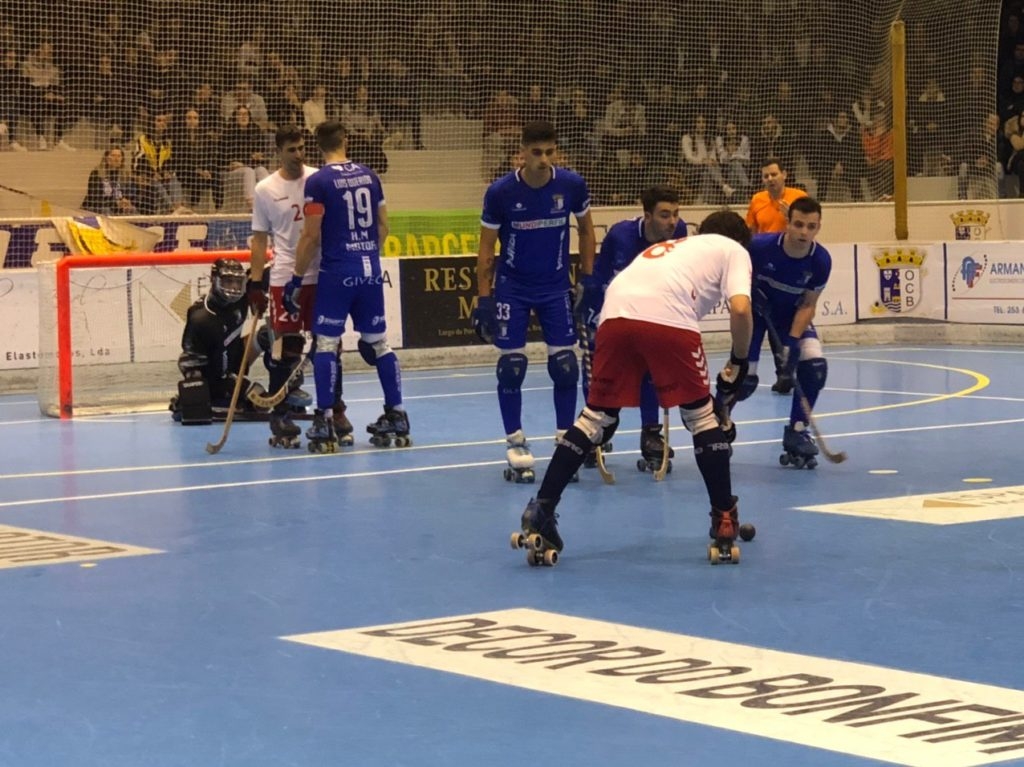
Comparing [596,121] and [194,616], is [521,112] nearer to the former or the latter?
[596,121]

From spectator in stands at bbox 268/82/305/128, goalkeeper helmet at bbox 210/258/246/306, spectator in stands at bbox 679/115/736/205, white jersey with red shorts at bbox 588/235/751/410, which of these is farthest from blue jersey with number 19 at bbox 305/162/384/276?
spectator in stands at bbox 679/115/736/205

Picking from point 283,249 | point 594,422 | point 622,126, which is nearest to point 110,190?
point 622,126

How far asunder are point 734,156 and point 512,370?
1560cm

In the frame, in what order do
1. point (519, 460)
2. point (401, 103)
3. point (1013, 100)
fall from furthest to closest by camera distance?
point (1013, 100)
point (401, 103)
point (519, 460)

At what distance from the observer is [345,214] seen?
12195mm

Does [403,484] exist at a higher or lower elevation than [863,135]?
lower

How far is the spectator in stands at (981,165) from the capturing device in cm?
2561

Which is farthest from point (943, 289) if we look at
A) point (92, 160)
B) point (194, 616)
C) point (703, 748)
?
point (703, 748)

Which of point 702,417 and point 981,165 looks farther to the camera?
point 981,165

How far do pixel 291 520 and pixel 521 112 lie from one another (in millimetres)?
16347

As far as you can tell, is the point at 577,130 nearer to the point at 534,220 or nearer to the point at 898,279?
the point at 898,279

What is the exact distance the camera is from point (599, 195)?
974 inches

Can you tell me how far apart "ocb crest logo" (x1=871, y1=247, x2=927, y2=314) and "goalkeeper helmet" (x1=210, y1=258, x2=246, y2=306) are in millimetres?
9972

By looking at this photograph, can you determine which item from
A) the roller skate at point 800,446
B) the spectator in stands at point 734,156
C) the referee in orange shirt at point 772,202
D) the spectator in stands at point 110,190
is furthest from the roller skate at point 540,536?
the spectator in stands at point 734,156
